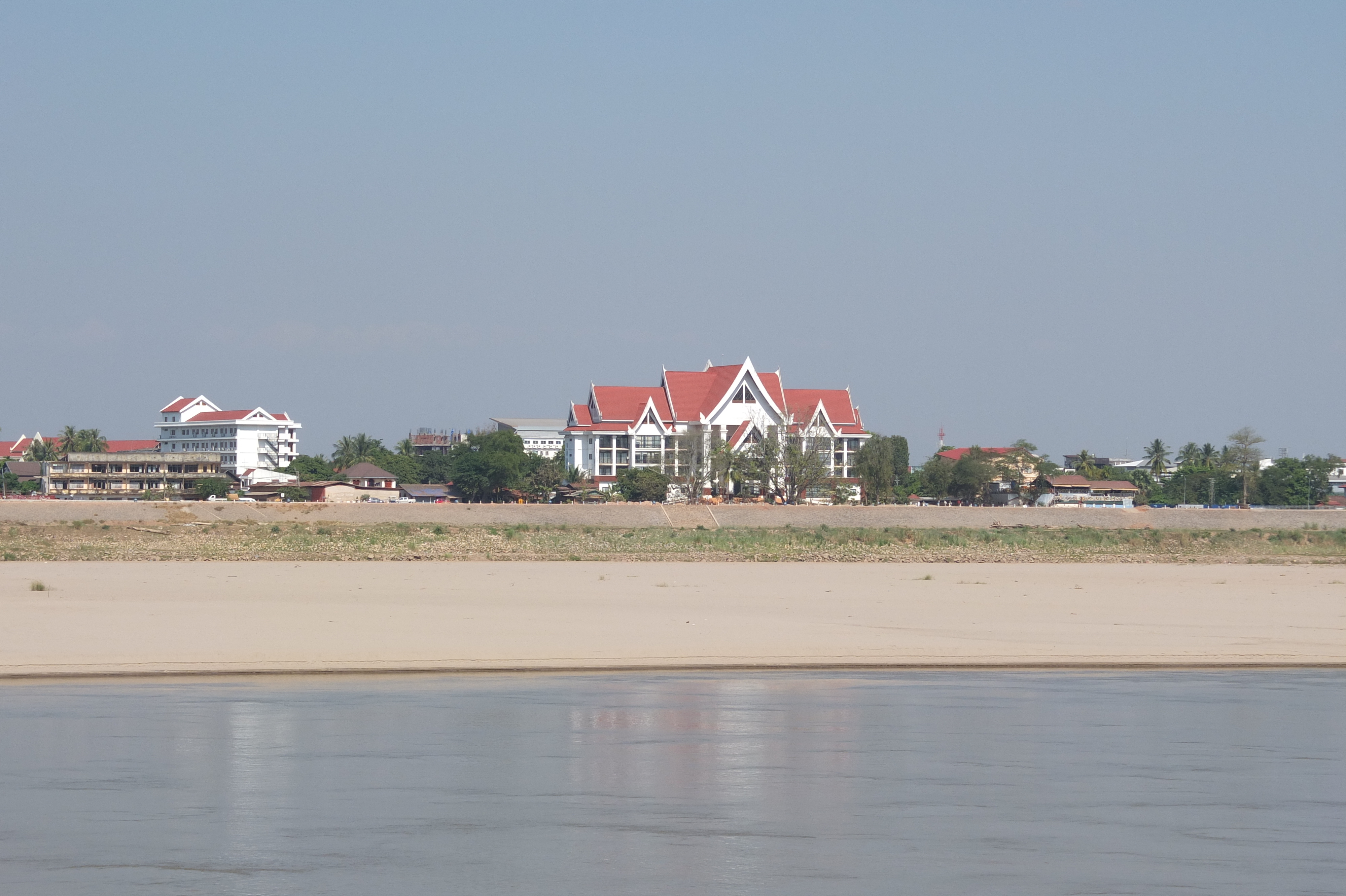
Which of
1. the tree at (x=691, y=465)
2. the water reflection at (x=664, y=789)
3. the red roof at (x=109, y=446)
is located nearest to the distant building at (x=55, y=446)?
the red roof at (x=109, y=446)

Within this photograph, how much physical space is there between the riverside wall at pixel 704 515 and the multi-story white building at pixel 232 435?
9890 cm

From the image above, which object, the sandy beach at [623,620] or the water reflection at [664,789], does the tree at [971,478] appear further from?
the water reflection at [664,789]

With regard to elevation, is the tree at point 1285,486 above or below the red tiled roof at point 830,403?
below

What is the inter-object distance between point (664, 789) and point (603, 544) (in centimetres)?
4186

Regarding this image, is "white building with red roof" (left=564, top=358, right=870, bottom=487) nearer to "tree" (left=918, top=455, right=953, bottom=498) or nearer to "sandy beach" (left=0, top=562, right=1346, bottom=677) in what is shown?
"tree" (left=918, top=455, right=953, bottom=498)

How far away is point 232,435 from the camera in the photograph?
162625 millimetres

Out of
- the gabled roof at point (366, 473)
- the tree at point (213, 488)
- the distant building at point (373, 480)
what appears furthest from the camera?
the gabled roof at point (366, 473)

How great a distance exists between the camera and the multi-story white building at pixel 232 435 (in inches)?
6368

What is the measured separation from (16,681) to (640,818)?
384 inches

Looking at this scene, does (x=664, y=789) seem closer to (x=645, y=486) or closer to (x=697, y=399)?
(x=645, y=486)

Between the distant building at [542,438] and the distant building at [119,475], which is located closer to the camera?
the distant building at [119,475]

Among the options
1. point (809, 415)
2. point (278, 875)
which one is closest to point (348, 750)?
point (278, 875)

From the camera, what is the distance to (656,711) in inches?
540

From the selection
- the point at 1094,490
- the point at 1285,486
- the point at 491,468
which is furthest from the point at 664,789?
the point at 1094,490
